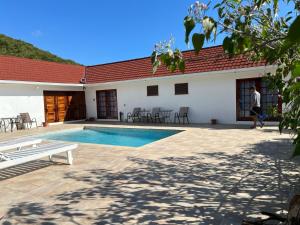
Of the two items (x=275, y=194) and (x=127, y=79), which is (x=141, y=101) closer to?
(x=127, y=79)

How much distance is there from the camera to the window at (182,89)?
14892mm

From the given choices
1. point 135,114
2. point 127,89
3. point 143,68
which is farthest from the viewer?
point 127,89

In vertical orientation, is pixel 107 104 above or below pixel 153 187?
→ above

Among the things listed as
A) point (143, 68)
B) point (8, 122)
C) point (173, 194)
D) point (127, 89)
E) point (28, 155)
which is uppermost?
point (143, 68)

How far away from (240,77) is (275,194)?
10123 millimetres

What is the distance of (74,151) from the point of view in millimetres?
7719

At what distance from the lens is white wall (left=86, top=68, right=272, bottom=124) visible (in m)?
13.5

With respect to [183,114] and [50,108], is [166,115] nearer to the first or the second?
[183,114]

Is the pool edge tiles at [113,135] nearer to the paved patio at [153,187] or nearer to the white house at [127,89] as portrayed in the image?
the white house at [127,89]

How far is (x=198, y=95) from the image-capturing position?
47.5ft

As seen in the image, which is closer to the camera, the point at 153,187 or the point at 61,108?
the point at 153,187

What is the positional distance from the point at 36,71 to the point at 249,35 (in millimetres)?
17059

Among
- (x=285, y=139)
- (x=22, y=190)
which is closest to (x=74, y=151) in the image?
(x=22, y=190)

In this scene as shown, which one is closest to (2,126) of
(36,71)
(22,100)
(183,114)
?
(22,100)
